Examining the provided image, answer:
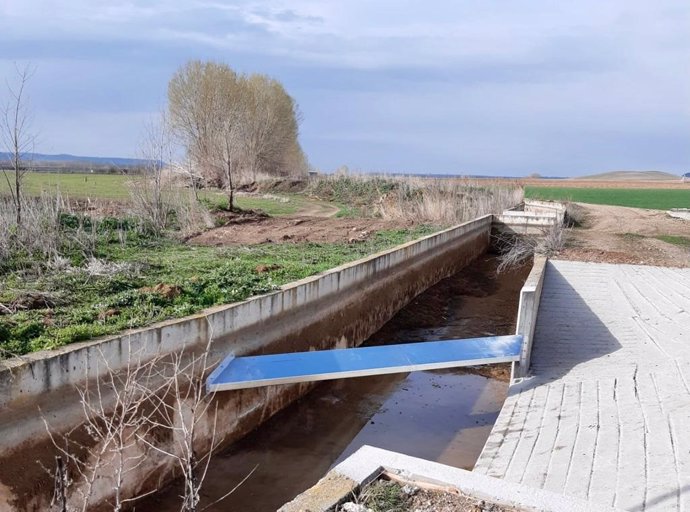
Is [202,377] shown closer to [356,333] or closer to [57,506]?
[57,506]

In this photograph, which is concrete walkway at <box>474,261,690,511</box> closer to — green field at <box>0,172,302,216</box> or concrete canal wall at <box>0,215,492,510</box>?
concrete canal wall at <box>0,215,492,510</box>

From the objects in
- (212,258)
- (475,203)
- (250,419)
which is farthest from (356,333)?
(475,203)

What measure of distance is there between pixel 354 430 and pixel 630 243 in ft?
46.1

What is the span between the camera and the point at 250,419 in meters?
7.01

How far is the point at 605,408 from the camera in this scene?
20.8 ft

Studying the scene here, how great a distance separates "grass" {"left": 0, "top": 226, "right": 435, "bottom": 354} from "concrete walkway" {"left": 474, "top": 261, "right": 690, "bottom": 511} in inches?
137

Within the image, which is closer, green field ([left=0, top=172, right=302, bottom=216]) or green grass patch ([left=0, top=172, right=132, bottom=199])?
green grass patch ([left=0, top=172, right=132, bottom=199])

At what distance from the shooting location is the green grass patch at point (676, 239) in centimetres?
1886

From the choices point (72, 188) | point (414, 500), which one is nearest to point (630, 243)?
point (414, 500)

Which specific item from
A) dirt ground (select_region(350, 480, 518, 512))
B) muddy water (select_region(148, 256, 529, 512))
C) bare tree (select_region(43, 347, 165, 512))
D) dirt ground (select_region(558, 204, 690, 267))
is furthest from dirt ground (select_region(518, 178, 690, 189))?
dirt ground (select_region(350, 480, 518, 512))

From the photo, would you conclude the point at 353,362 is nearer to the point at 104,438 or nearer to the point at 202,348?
the point at 202,348

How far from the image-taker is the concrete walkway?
4852 millimetres

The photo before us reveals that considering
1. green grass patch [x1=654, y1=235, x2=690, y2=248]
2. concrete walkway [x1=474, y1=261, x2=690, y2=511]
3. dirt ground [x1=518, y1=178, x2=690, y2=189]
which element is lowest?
concrete walkway [x1=474, y1=261, x2=690, y2=511]

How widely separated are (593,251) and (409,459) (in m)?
13.8
